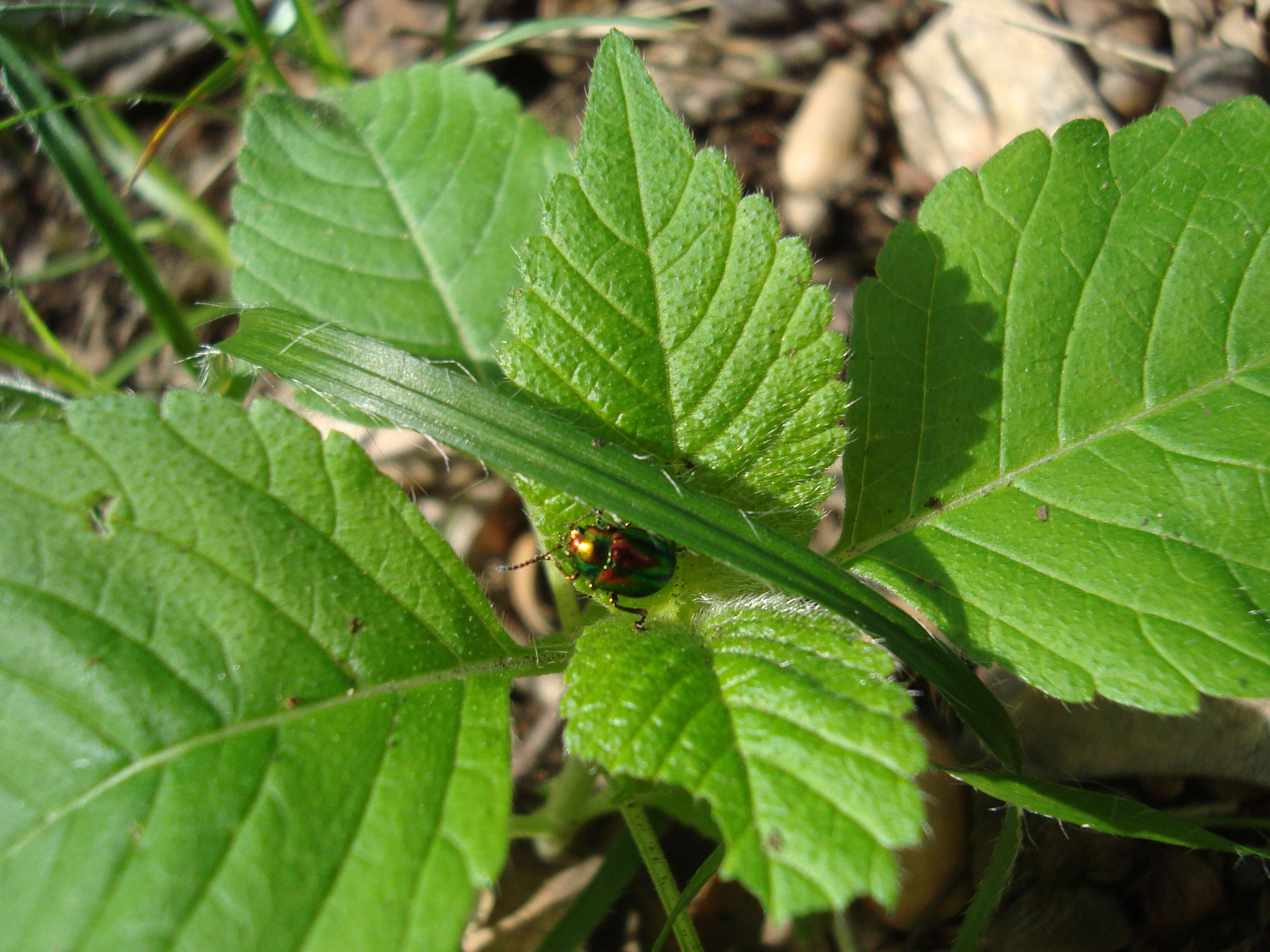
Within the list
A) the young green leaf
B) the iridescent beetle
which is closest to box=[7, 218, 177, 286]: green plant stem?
the iridescent beetle

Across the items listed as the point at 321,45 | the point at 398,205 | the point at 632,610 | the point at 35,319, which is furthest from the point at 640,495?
the point at 321,45

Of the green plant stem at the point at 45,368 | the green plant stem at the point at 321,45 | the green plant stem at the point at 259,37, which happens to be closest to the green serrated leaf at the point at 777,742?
the green plant stem at the point at 45,368

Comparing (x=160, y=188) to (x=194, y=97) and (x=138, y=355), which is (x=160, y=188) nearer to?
(x=138, y=355)

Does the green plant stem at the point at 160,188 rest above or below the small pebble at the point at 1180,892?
above

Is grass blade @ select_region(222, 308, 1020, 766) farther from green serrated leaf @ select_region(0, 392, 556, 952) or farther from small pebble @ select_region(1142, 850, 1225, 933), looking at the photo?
small pebble @ select_region(1142, 850, 1225, 933)

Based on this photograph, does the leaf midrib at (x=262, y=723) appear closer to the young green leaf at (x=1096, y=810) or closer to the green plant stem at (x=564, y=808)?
the green plant stem at (x=564, y=808)

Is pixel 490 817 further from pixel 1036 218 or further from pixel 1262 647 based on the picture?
pixel 1036 218

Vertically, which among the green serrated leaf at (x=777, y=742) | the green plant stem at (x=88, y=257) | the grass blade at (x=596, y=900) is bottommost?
the grass blade at (x=596, y=900)
